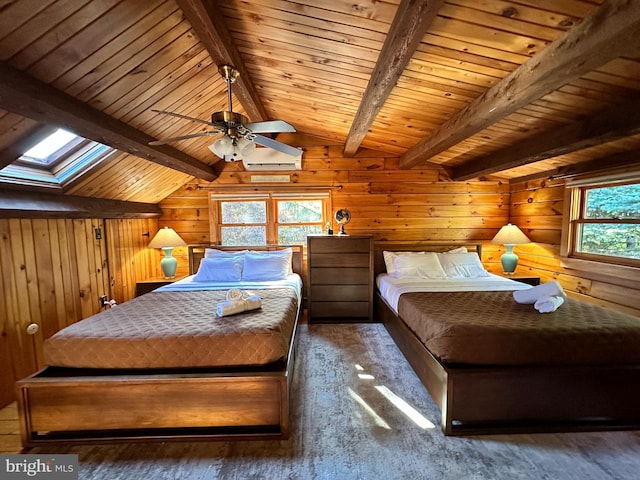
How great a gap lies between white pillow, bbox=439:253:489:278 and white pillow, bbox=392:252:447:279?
0.10m

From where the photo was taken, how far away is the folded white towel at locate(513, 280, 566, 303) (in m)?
2.15

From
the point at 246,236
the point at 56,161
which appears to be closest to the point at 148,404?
the point at 56,161

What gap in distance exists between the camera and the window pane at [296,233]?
4.10 m

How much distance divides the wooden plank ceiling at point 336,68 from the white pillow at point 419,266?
136 cm

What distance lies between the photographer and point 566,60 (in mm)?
1249

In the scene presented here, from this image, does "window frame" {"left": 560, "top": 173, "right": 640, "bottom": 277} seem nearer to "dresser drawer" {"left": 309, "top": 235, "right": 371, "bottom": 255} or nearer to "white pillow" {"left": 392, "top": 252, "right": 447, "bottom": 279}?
"white pillow" {"left": 392, "top": 252, "right": 447, "bottom": 279}

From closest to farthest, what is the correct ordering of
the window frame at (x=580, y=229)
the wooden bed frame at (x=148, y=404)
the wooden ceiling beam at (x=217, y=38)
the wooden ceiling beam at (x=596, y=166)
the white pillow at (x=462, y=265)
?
the wooden ceiling beam at (x=217, y=38) → the wooden bed frame at (x=148, y=404) → the wooden ceiling beam at (x=596, y=166) → the window frame at (x=580, y=229) → the white pillow at (x=462, y=265)

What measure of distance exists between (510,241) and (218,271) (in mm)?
3686

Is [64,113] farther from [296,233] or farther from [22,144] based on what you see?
[296,233]

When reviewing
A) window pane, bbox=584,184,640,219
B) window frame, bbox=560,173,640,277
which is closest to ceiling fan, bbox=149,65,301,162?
window frame, bbox=560,173,640,277

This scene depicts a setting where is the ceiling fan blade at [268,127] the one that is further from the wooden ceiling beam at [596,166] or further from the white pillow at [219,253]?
the wooden ceiling beam at [596,166]

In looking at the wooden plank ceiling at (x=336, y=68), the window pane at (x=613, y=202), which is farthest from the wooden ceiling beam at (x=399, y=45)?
the window pane at (x=613, y=202)

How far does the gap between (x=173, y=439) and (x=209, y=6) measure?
2456 mm

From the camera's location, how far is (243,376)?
167cm
